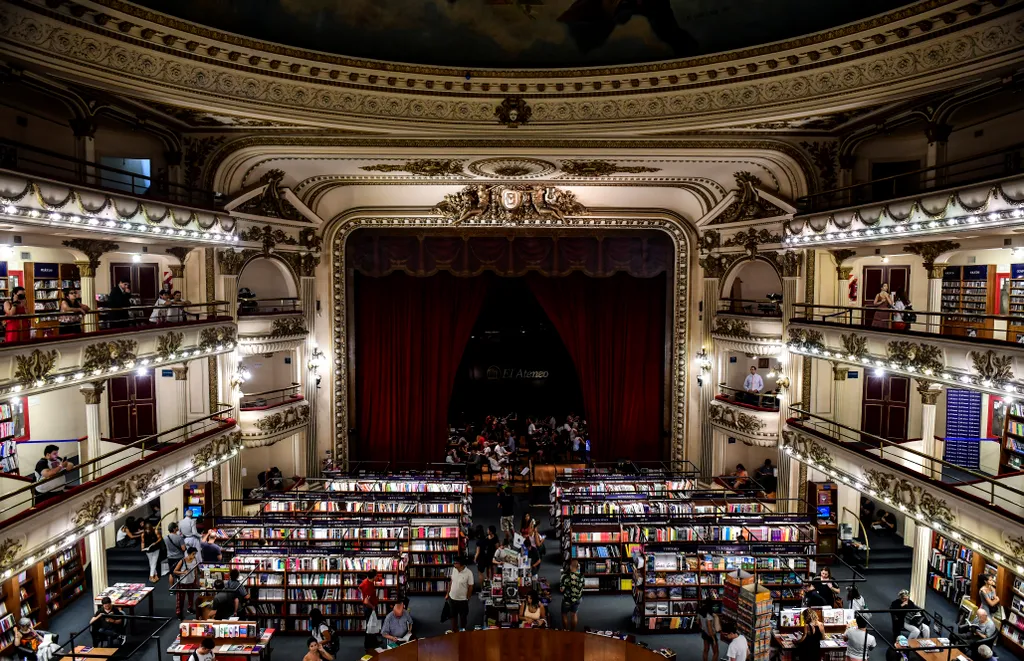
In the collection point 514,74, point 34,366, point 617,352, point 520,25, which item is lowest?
point 617,352

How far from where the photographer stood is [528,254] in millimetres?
16219

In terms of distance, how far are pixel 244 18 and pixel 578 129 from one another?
5376mm

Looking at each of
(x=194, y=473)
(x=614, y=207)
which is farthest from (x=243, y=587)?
(x=614, y=207)

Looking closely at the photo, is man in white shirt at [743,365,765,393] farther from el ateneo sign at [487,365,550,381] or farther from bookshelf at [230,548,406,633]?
bookshelf at [230,548,406,633]

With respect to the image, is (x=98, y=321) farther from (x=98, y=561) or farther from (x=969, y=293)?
(x=969, y=293)

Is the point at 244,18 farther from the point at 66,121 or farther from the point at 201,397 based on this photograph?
the point at 201,397

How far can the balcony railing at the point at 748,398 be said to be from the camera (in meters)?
13.1

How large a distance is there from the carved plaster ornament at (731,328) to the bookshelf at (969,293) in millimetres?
3496

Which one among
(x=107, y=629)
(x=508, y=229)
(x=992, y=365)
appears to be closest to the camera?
(x=992, y=365)

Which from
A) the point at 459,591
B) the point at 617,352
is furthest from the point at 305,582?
the point at 617,352

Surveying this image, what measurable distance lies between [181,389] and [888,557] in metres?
14.2

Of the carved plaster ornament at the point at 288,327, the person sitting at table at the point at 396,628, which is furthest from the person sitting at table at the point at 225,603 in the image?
the carved plaster ornament at the point at 288,327

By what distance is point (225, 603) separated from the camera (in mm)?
8938

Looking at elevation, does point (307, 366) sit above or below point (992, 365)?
below
